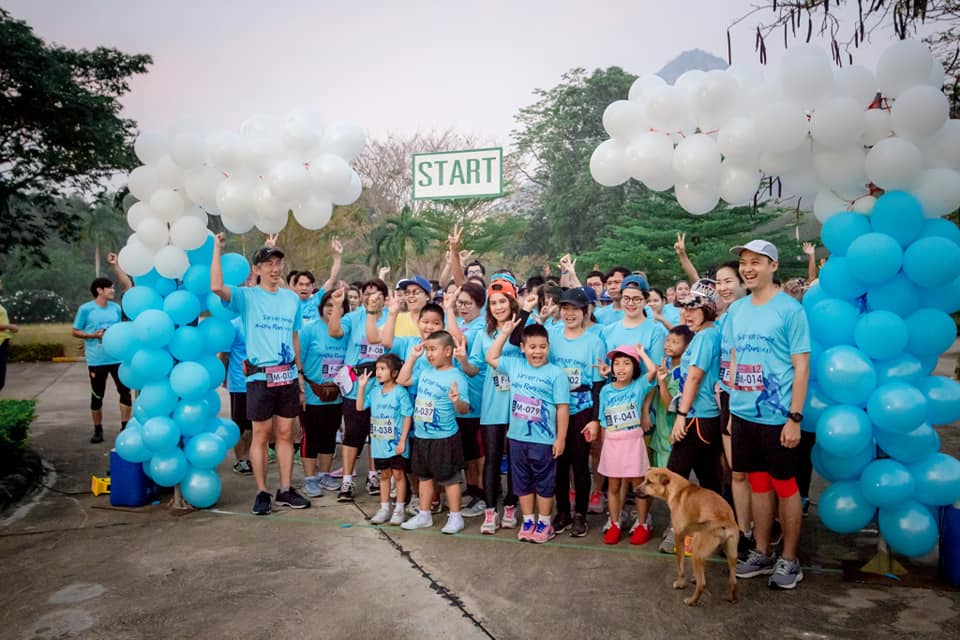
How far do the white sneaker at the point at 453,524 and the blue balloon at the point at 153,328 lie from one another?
2.47 meters

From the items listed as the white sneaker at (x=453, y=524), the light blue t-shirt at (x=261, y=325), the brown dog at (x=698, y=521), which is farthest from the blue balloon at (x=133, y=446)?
the brown dog at (x=698, y=521)

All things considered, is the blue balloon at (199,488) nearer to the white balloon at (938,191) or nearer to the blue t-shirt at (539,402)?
the blue t-shirt at (539,402)

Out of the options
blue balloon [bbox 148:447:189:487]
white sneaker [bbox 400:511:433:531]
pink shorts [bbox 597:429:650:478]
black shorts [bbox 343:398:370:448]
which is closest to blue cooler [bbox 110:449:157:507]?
blue balloon [bbox 148:447:189:487]

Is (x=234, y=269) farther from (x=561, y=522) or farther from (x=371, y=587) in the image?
(x=561, y=522)

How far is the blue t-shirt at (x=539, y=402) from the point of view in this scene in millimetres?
4645

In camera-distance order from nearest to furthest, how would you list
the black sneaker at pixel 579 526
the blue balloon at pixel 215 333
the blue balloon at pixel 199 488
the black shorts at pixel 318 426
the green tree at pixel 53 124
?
the black sneaker at pixel 579 526 < the blue balloon at pixel 199 488 < the blue balloon at pixel 215 333 < the black shorts at pixel 318 426 < the green tree at pixel 53 124

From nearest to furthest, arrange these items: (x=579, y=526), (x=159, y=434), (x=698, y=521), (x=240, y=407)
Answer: (x=698, y=521), (x=579, y=526), (x=159, y=434), (x=240, y=407)

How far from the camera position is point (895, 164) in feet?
12.5

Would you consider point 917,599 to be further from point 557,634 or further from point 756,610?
point 557,634

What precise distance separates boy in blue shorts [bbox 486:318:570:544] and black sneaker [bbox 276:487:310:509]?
179cm

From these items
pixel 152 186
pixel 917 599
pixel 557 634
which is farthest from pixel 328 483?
pixel 917 599

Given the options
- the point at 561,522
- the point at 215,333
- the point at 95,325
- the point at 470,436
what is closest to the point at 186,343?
the point at 215,333

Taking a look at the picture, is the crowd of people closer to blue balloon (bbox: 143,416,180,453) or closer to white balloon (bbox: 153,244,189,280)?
white balloon (bbox: 153,244,189,280)

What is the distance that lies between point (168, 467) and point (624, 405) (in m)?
3.40
